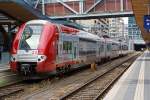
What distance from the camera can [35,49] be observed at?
848 inches

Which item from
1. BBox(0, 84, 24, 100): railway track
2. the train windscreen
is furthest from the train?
BBox(0, 84, 24, 100): railway track

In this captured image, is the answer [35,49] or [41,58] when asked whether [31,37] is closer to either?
[35,49]

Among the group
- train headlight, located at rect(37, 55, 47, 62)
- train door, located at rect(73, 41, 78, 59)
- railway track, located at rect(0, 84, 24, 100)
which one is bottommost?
railway track, located at rect(0, 84, 24, 100)

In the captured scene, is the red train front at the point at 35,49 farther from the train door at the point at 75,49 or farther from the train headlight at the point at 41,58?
the train door at the point at 75,49

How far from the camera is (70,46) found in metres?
26.8

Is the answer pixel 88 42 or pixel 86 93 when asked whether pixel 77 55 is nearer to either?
pixel 88 42

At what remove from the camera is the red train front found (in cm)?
2130

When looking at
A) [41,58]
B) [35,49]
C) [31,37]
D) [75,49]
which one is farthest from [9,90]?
[75,49]

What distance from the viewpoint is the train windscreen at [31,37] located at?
21.7 meters

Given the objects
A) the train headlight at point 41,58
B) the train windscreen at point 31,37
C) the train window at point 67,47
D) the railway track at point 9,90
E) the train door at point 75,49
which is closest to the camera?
the railway track at point 9,90

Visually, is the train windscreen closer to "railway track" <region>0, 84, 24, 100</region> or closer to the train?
the train

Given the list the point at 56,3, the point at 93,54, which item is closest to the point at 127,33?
the point at 56,3

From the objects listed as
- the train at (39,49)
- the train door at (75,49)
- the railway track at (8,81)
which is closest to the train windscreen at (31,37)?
the train at (39,49)

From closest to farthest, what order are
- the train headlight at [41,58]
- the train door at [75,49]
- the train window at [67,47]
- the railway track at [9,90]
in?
the railway track at [9,90] < the train headlight at [41,58] < the train window at [67,47] < the train door at [75,49]
